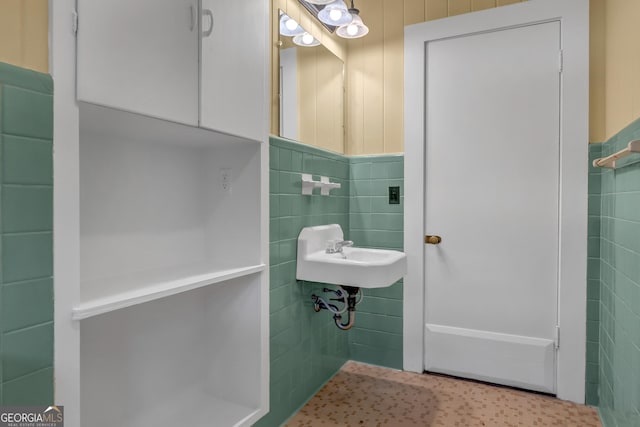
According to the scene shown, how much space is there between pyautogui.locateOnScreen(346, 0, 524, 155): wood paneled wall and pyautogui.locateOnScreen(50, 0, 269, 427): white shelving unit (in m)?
1.09

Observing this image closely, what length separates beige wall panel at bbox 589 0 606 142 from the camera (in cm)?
200

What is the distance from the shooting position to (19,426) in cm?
87

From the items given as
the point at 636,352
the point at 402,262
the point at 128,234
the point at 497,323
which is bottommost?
the point at 497,323

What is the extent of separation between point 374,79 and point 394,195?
807mm

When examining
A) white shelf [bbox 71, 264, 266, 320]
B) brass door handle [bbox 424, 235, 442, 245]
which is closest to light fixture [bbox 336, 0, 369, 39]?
brass door handle [bbox 424, 235, 442, 245]

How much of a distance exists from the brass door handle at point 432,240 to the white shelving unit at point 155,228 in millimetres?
1183

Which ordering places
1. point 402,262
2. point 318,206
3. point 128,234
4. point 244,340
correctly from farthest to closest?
point 318,206, point 402,262, point 244,340, point 128,234

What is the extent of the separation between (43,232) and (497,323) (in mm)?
2293

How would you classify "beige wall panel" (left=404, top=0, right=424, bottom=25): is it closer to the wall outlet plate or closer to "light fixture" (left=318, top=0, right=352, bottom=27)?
"light fixture" (left=318, top=0, right=352, bottom=27)

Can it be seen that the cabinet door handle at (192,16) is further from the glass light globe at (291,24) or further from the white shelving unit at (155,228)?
the glass light globe at (291,24)

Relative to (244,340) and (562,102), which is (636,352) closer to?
(562,102)

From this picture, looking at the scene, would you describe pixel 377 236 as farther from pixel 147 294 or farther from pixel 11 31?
pixel 11 31

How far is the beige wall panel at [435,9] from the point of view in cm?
236

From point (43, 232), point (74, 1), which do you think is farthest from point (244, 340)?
point (74, 1)
